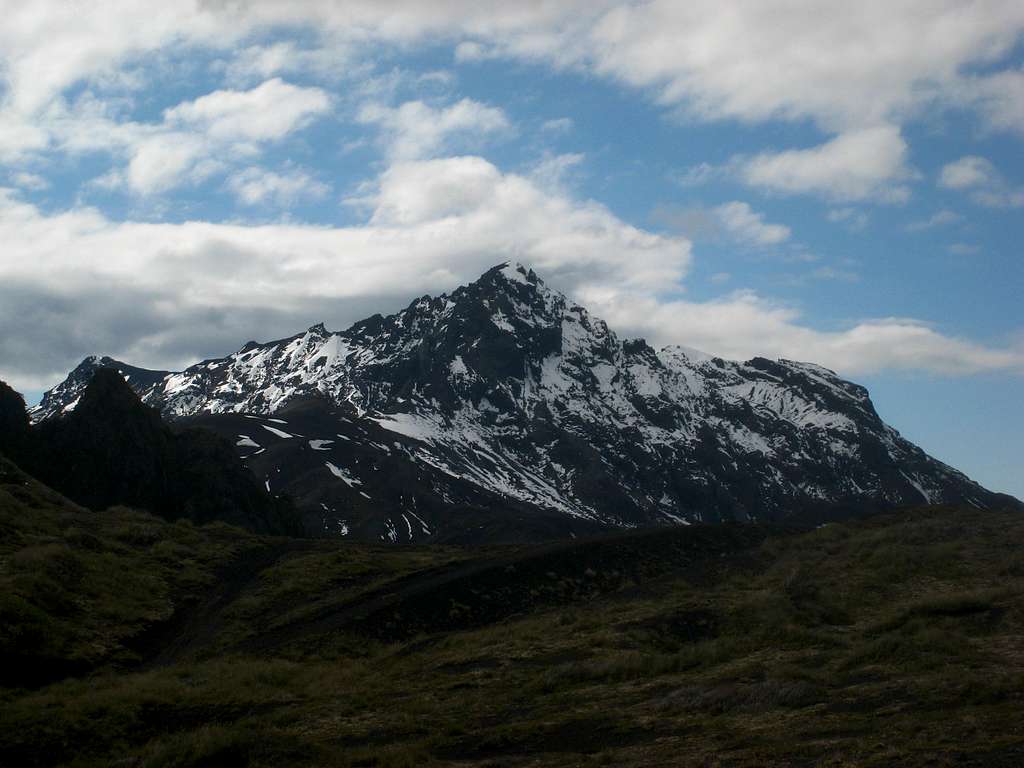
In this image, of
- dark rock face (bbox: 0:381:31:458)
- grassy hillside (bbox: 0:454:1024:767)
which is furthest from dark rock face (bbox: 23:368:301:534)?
grassy hillside (bbox: 0:454:1024:767)

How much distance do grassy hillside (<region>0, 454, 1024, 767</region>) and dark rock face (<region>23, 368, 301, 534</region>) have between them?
53.5 meters

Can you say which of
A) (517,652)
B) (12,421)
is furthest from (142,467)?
(517,652)

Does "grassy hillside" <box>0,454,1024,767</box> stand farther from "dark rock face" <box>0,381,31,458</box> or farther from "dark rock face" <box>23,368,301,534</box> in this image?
"dark rock face" <box>23,368,301,534</box>

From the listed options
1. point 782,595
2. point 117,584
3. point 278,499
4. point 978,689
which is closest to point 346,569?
point 117,584

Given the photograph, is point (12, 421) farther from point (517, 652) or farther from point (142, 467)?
point (517, 652)

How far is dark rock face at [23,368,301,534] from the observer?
110 m

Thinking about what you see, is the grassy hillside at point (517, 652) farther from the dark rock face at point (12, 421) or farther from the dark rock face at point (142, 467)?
the dark rock face at point (142, 467)

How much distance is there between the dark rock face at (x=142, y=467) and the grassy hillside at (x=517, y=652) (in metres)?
53.5

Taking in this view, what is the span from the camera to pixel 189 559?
183 feet

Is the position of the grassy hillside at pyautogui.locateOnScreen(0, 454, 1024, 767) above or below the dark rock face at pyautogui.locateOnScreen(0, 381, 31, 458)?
below

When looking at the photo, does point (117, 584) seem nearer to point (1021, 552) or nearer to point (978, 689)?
point (978, 689)

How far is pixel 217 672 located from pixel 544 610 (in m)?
17.1

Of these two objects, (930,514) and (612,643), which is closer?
(612,643)

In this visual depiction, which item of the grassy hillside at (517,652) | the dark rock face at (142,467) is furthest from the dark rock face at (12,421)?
the grassy hillside at (517,652)
